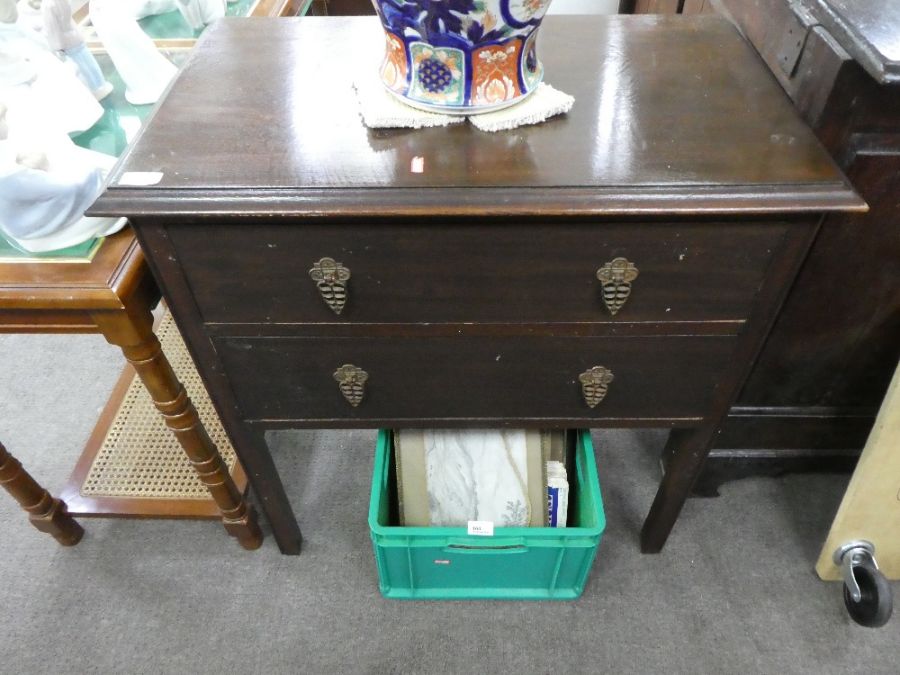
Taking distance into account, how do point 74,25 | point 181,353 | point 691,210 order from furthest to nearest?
point 181,353 < point 74,25 < point 691,210

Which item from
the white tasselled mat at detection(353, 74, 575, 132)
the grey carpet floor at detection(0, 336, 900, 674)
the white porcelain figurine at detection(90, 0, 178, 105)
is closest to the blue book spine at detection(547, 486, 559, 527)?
the grey carpet floor at detection(0, 336, 900, 674)

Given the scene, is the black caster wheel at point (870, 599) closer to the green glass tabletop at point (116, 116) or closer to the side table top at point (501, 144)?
the side table top at point (501, 144)

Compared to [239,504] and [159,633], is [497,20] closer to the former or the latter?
[239,504]

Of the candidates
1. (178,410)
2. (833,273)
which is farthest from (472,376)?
(833,273)

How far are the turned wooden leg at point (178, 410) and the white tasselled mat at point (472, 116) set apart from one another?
1.20 ft

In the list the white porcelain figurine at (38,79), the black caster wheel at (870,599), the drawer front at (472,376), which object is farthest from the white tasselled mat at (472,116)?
the black caster wheel at (870,599)

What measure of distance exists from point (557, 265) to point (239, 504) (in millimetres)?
738

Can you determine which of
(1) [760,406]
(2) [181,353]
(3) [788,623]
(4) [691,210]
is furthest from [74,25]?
(3) [788,623]

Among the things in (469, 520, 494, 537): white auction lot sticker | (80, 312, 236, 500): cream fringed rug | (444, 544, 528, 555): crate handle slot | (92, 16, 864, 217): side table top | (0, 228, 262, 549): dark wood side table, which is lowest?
(80, 312, 236, 500): cream fringed rug

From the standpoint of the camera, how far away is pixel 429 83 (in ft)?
2.29

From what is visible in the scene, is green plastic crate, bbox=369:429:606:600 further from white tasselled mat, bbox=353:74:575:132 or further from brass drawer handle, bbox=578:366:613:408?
white tasselled mat, bbox=353:74:575:132

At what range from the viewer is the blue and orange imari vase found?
0.62 meters

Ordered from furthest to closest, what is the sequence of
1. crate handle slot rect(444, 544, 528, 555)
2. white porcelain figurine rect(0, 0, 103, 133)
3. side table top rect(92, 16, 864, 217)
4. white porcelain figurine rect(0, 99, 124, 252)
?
1. crate handle slot rect(444, 544, 528, 555)
2. white porcelain figurine rect(0, 0, 103, 133)
3. white porcelain figurine rect(0, 99, 124, 252)
4. side table top rect(92, 16, 864, 217)

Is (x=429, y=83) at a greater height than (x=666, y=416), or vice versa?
(x=429, y=83)
